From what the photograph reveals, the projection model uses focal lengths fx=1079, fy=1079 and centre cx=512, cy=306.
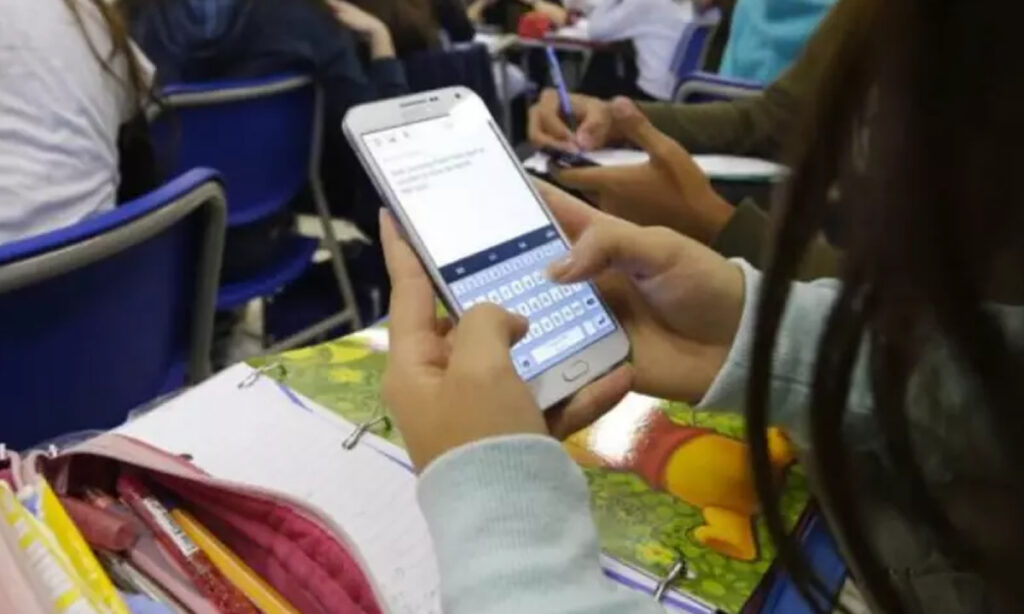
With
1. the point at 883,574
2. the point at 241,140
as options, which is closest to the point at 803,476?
the point at 883,574

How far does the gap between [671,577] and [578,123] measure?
783 millimetres

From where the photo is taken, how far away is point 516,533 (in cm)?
49

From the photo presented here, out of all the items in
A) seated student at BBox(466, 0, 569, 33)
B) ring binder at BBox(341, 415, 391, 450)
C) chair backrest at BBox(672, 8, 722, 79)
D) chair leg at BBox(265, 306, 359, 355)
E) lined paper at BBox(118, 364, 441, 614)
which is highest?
lined paper at BBox(118, 364, 441, 614)

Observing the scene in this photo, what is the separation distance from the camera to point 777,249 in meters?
0.44

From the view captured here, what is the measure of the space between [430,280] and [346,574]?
206 millimetres

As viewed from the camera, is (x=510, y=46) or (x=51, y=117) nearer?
(x=51, y=117)

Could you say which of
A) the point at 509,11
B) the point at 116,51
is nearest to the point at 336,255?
the point at 116,51

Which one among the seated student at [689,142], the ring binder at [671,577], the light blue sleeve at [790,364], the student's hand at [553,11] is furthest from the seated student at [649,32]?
the ring binder at [671,577]

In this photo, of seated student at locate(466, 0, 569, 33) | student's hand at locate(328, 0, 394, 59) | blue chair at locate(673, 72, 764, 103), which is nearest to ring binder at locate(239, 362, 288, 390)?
blue chair at locate(673, 72, 764, 103)

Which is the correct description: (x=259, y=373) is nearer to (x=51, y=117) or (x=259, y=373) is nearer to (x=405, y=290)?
(x=405, y=290)

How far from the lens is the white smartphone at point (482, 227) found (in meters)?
0.68

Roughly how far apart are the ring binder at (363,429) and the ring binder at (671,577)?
0.21m

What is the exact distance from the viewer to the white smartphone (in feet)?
2.22

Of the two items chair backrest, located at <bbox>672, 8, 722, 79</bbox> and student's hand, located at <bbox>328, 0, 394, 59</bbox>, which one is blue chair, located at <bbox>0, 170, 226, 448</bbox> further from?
chair backrest, located at <bbox>672, 8, 722, 79</bbox>
